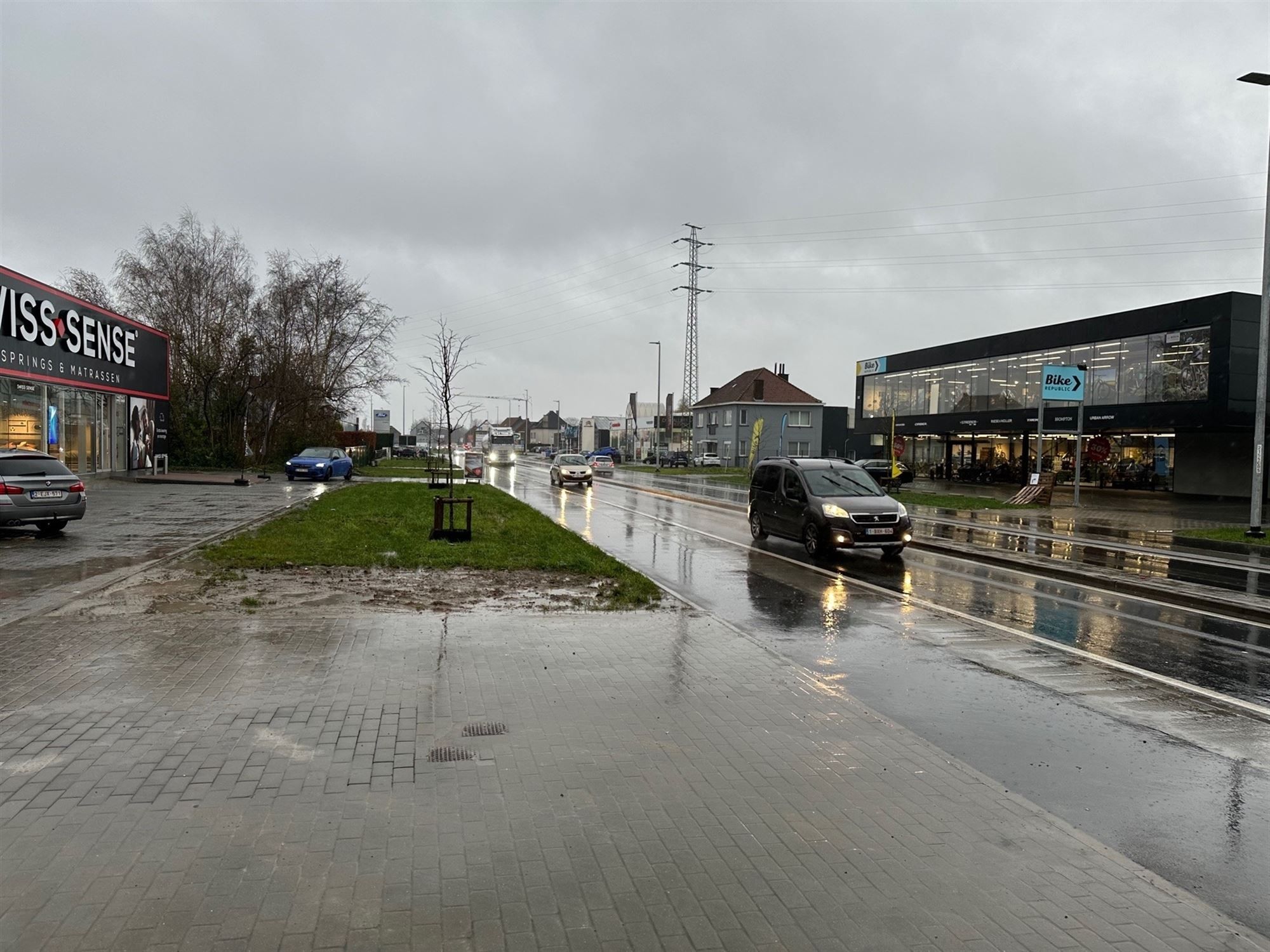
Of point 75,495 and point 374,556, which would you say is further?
point 75,495

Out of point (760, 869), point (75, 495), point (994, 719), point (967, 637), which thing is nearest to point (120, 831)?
point (760, 869)

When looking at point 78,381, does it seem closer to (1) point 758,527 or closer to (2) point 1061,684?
(1) point 758,527

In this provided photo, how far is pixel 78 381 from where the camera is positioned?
Result: 30.1m

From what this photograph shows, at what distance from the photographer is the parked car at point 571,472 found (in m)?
36.4

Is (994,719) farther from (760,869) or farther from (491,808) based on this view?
(491,808)

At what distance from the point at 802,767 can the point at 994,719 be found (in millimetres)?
1988

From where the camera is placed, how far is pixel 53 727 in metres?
5.00

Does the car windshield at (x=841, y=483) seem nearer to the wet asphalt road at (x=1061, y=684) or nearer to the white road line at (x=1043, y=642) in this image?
the wet asphalt road at (x=1061, y=684)

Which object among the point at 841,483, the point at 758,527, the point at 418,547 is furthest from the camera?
the point at 758,527

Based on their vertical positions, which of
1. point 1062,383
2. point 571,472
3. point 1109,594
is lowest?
point 1109,594

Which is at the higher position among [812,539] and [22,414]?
[22,414]

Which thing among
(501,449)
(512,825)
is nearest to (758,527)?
(512,825)

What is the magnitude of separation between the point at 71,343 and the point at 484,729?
31930mm

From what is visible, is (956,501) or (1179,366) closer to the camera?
(956,501)
